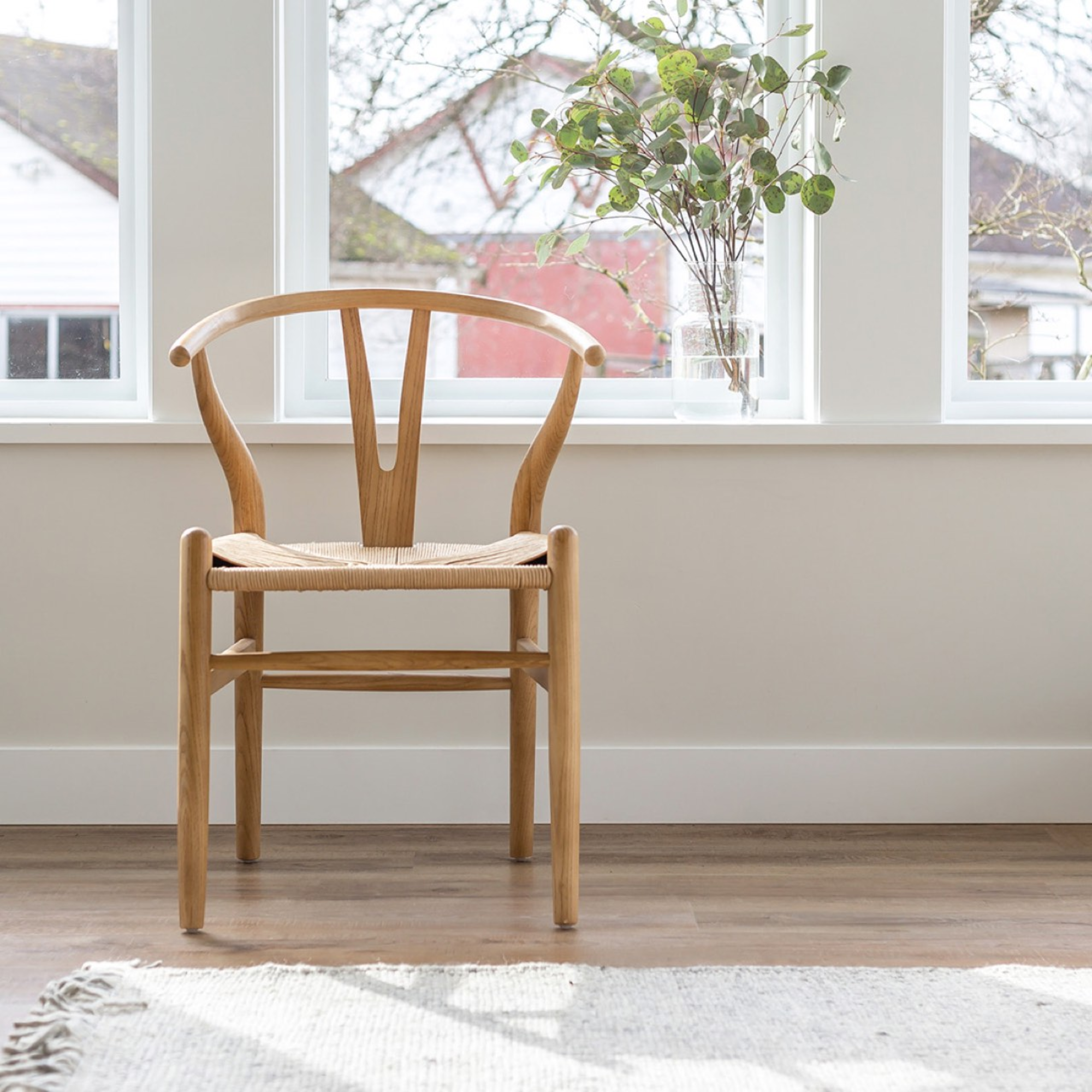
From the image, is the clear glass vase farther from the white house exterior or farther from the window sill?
the white house exterior

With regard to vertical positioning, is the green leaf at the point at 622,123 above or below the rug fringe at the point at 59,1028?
above

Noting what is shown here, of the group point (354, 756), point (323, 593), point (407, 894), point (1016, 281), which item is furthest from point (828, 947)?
point (1016, 281)

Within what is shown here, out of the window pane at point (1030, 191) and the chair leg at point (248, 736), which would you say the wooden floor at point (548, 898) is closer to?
the chair leg at point (248, 736)

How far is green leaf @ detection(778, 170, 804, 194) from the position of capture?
1.91 m

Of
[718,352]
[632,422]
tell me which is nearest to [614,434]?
[632,422]

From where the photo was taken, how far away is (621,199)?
1.97 meters

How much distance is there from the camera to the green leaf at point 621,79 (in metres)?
1.96

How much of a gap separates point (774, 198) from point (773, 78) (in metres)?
0.19

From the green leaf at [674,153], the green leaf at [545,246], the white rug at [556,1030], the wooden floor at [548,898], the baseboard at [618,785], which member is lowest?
the wooden floor at [548,898]

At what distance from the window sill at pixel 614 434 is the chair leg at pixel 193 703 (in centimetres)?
56

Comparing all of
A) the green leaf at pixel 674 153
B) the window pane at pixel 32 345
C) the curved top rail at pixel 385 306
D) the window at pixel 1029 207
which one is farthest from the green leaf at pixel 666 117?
the window pane at pixel 32 345

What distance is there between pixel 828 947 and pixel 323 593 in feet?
3.35

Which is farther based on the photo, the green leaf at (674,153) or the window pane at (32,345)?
the window pane at (32,345)

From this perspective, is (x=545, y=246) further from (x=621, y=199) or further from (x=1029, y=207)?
(x=1029, y=207)
